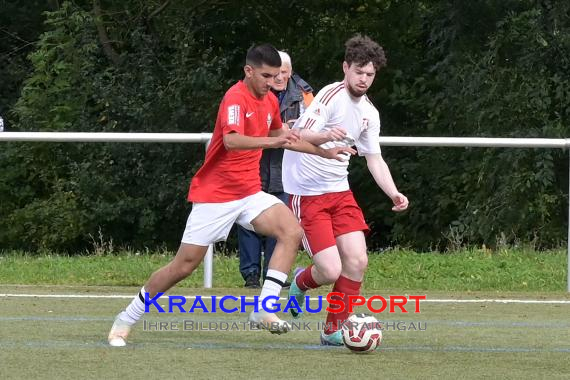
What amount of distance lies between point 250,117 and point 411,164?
46.9ft

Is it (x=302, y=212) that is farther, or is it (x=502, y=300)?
(x=502, y=300)

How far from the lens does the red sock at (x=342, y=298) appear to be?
332 inches

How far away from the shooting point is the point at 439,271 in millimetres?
12844

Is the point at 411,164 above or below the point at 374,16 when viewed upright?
below

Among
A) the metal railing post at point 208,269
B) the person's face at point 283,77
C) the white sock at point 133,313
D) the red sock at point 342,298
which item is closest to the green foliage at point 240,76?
the metal railing post at point 208,269

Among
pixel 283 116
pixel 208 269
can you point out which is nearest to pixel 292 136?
pixel 283 116

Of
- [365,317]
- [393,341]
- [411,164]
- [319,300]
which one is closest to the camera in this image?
[365,317]

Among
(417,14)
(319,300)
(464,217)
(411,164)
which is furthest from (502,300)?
(417,14)

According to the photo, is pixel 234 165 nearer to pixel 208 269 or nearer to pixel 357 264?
pixel 357 264

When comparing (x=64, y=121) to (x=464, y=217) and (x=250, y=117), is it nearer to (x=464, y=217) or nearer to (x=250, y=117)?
(x=464, y=217)

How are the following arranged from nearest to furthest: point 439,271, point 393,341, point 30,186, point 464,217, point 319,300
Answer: point 393,341 < point 319,300 < point 439,271 < point 464,217 < point 30,186

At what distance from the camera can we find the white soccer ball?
7.96 meters

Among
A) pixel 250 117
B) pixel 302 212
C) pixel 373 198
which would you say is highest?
pixel 250 117

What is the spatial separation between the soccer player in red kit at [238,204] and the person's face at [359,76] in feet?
1.50
